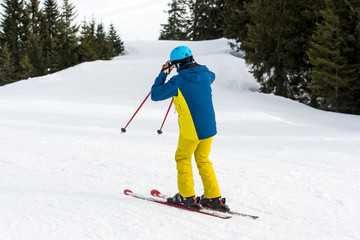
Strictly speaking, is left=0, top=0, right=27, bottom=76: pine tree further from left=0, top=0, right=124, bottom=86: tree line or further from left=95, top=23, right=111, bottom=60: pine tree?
left=95, top=23, right=111, bottom=60: pine tree

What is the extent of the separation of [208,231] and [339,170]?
11.6 ft

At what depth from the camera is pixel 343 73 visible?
14.7m

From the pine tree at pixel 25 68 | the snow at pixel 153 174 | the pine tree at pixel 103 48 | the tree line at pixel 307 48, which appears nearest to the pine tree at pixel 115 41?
the pine tree at pixel 103 48

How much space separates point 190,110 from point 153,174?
1965 mm

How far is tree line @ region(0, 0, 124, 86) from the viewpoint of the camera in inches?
1358

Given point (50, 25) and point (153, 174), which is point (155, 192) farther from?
point (50, 25)

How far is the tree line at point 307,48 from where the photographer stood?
14625 millimetres

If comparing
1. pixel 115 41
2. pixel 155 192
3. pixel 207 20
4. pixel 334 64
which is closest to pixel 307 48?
pixel 334 64

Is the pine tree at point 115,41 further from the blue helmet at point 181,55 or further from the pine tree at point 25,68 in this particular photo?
the blue helmet at point 181,55

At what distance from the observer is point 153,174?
5195mm

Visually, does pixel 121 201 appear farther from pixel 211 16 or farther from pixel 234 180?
pixel 211 16

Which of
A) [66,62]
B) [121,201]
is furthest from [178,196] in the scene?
[66,62]

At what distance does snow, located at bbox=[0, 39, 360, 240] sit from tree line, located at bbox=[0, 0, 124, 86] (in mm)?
22882

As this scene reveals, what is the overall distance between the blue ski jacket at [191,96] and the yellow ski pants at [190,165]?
0.12m
